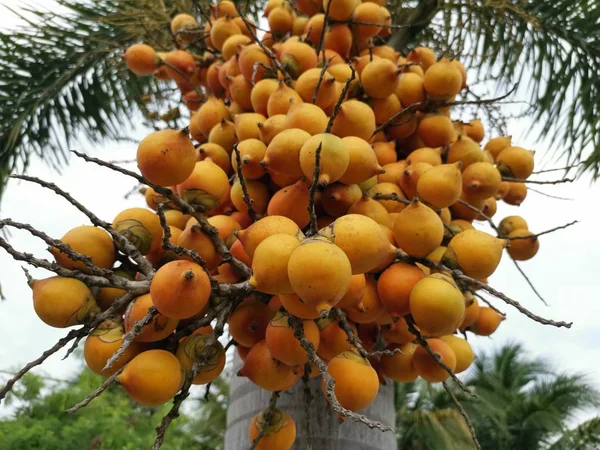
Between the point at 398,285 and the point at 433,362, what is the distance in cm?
24

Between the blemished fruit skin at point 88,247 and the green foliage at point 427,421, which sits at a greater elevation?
the blemished fruit skin at point 88,247

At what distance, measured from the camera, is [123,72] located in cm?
274

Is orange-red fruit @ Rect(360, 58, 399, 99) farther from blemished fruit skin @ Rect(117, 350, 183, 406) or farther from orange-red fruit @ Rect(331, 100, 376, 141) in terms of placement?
blemished fruit skin @ Rect(117, 350, 183, 406)

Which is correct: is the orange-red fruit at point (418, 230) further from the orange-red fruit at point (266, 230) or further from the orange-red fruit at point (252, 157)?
the orange-red fruit at point (252, 157)

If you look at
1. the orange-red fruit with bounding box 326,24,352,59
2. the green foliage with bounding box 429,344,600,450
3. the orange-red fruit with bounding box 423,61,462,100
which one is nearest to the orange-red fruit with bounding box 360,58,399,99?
the orange-red fruit with bounding box 423,61,462,100

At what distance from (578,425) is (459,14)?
1051 centimetres

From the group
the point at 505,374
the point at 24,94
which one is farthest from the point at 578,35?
the point at 505,374

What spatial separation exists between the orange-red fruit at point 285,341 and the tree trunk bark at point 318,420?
349 millimetres

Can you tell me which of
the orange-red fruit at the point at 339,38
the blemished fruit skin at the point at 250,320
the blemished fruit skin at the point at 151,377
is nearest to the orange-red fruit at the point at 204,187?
the blemished fruit skin at the point at 250,320

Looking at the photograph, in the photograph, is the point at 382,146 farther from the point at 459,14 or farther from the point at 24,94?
the point at 24,94

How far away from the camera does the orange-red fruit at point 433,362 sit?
1.23m

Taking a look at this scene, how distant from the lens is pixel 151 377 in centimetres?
101

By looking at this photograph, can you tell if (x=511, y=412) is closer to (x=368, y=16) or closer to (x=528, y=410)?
(x=528, y=410)

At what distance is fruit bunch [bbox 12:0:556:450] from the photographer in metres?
0.98
